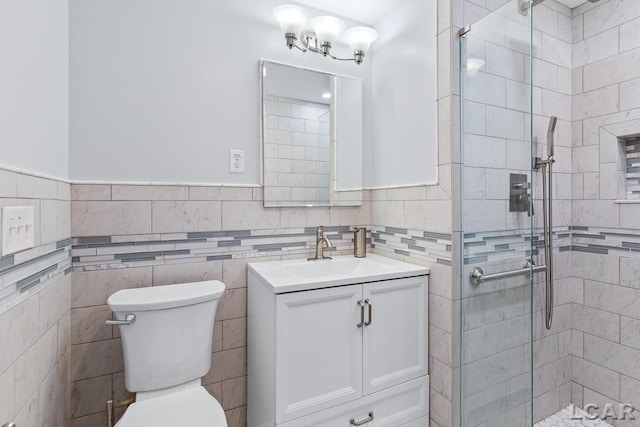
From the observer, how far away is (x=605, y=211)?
185cm

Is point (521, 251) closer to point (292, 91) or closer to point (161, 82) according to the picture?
point (292, 91)

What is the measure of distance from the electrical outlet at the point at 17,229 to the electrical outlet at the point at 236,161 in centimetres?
85

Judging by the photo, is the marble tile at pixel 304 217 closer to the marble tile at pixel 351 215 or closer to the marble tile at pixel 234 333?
the marble tile at pixel 351 215

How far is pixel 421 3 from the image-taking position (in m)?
1.63

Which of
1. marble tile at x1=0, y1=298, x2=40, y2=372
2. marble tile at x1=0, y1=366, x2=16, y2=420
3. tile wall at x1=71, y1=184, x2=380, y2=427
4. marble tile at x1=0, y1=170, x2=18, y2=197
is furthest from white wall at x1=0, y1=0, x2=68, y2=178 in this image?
marble tile at x1=0, y1=366, x2=16, y2=420

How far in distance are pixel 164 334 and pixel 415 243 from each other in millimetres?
1235

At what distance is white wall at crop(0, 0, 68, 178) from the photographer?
0.82 metres

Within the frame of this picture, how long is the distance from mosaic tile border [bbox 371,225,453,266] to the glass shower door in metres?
0.08

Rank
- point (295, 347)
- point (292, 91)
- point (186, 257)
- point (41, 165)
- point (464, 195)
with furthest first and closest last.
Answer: point (292, 91) → point (186, 257) → point (464, 195) → point (295, 347) → point (41, 165)

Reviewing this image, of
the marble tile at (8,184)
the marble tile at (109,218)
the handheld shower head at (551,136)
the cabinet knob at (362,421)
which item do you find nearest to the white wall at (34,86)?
the marble tile at (8,184)

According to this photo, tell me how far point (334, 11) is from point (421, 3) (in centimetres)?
52

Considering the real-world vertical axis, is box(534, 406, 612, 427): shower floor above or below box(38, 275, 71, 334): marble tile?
below

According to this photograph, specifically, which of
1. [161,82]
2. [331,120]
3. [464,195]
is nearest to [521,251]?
[464,195]

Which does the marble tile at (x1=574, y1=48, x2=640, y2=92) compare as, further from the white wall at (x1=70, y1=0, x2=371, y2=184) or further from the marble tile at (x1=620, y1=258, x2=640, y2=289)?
the white wall at (x1=70, y1=0, x2=371, y2=184)
